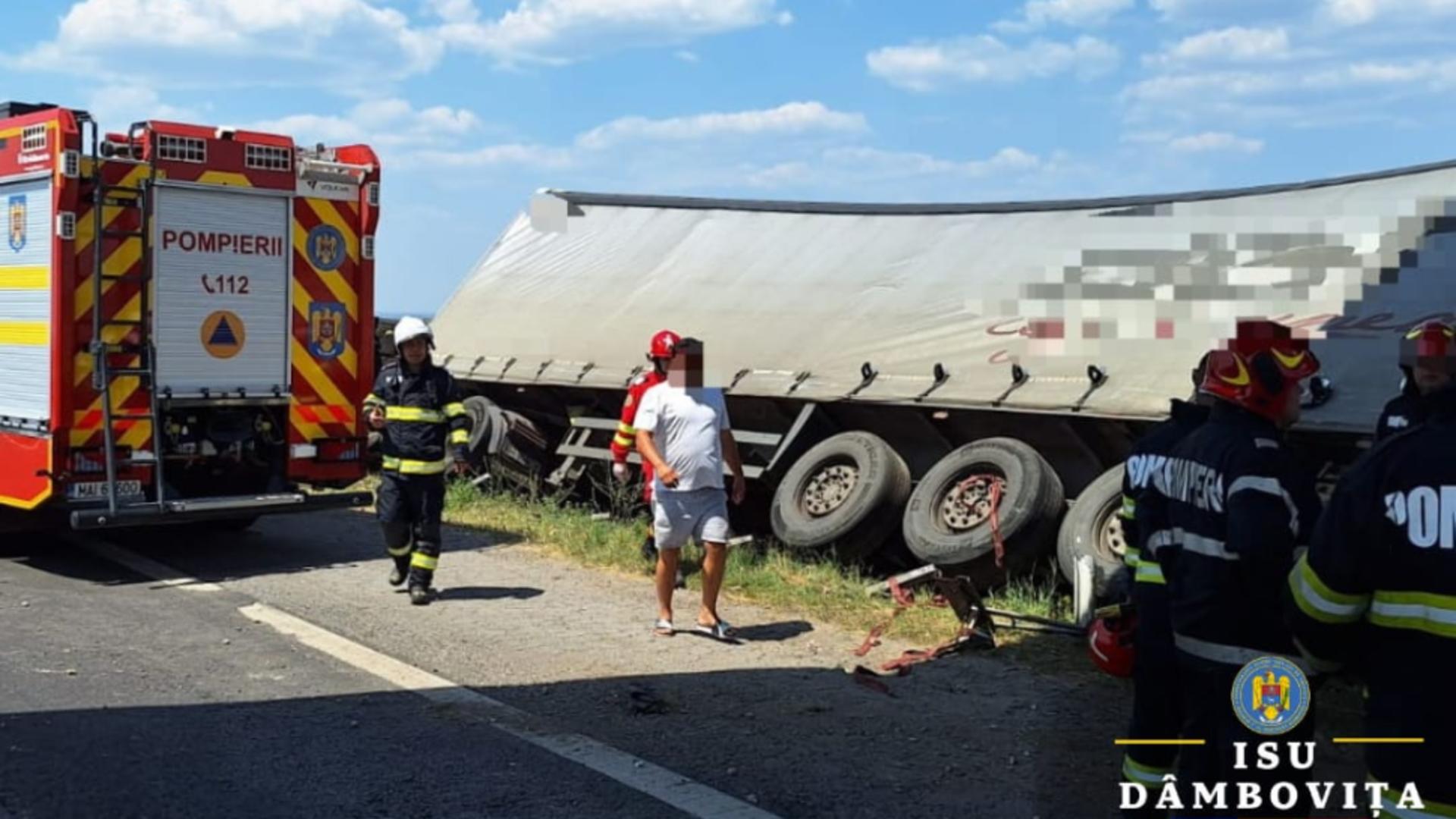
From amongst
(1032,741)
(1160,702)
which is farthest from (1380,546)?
(1032,741)

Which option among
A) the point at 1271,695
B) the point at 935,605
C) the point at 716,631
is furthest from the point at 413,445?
the point at 1271,695

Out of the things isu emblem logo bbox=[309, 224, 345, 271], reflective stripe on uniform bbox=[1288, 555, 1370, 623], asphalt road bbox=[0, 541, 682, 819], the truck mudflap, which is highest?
isu emblem logo bbox=[309, 224, 345, 271]

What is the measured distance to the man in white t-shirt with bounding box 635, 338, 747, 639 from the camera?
24.8 feet

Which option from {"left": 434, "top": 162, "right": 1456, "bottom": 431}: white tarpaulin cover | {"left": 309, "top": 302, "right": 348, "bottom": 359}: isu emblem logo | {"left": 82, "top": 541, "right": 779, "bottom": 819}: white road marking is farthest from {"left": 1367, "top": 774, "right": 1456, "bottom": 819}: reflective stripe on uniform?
{"left": 309, "top": 302, "right": 348, "bottom": 359}: isu emblem logo

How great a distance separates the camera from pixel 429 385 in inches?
345

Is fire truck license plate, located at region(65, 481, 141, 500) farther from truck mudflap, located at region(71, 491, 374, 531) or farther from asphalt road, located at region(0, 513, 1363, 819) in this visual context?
asphalt road, located at region(0, 513, 1363, 819)

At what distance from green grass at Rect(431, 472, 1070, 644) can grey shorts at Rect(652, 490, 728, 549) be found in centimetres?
102

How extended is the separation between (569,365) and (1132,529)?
9.10m

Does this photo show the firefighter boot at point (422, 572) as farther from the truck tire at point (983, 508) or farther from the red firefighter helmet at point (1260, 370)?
the red firefighter helmet at point (1260, 370)

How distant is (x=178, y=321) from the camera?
9.38m

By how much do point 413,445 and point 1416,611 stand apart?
6.56 metres

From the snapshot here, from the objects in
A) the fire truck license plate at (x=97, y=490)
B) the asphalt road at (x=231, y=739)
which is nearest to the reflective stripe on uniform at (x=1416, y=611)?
the asphalt road at (x=231, y=739)

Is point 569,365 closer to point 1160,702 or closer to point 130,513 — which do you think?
point 130,513

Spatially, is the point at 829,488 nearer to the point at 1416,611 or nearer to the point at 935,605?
the point at 935,605
